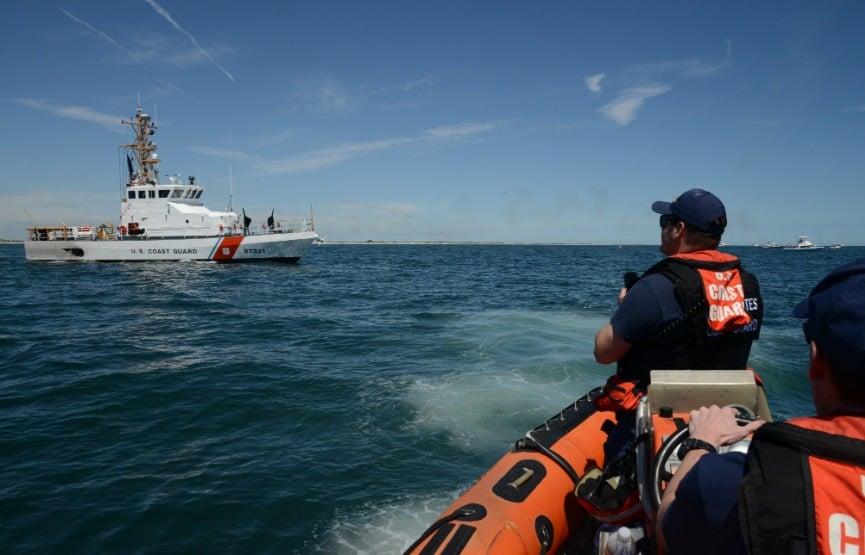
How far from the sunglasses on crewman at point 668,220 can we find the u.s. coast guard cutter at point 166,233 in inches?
1509

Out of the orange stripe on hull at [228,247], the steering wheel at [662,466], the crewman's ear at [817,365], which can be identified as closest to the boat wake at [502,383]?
the steering wheel at [662,466]

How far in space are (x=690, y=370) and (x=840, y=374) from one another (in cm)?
151

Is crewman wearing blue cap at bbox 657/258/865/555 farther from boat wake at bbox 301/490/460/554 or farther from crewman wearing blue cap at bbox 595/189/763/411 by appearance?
boat wake at bbox 301/490/460/554

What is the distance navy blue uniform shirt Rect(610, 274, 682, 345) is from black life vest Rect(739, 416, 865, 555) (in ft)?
4.65

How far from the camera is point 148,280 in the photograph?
A: 28.0 m

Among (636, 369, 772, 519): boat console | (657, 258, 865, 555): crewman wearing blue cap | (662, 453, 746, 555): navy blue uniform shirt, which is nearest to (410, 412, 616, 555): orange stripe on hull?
(636, 369, 772, 519): boat console

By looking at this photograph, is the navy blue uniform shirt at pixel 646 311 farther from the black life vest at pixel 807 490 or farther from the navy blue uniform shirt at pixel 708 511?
the black life vest at pixel 807 490

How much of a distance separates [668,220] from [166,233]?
41372mm

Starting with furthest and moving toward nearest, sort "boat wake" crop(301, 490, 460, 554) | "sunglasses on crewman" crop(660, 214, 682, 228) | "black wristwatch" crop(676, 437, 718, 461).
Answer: "boat wake" crop(301, 490, 460, 554), "sunglasses on crewman" crop(660, 214, 682, 228), "black wristwatch" crop(676, 437, 718, 461)

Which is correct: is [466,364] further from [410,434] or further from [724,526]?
[724,526]

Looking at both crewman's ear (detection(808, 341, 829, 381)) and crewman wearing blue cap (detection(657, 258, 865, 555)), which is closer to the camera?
crewman wearing blue cap (detection(657, 258, 865, 555))

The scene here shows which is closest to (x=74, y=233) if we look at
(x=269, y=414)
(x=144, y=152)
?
(x=144, y=152)

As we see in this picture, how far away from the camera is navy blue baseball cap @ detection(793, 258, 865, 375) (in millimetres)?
1206

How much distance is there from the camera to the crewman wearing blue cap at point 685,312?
269cm
